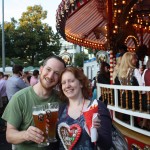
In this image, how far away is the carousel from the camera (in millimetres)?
5715

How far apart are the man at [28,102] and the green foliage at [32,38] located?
1179 inches

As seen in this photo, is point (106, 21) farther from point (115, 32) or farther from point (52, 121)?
point (52, 121)

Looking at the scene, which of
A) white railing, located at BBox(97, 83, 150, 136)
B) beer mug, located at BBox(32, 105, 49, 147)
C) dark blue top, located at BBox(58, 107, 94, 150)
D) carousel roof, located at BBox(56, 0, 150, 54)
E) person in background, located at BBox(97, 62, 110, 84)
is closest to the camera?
beer mug, located at BBox(32, 105, 49, 147)

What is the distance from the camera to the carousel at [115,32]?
5.71 m

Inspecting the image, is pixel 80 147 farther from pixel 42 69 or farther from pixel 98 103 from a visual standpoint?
pixel 42 69

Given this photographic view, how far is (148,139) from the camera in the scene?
538 cm

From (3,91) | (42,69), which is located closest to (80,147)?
(42,69)

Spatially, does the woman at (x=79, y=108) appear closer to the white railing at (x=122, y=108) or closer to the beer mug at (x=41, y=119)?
the beer mug at (x=41, y=119)

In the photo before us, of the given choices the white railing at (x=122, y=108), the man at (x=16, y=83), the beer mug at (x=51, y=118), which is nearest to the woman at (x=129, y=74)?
the white railing at (x=122, y=108)

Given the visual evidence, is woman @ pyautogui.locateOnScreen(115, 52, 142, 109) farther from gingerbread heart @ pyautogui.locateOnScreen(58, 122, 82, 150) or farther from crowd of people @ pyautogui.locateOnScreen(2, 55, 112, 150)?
gingerbread heart @ pyautogui.locateOnScreen(58, 122, 82, 150)

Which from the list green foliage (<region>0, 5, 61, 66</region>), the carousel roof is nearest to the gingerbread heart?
the carousel roof

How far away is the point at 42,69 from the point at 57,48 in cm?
3162

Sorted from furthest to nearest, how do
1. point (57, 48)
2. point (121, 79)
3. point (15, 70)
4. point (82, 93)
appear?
1. point (57, 48)
2. point (15, 70)
3. point (121, 79)
4. point (82, 93)

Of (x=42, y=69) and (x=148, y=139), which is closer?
(x=42, y=69)
